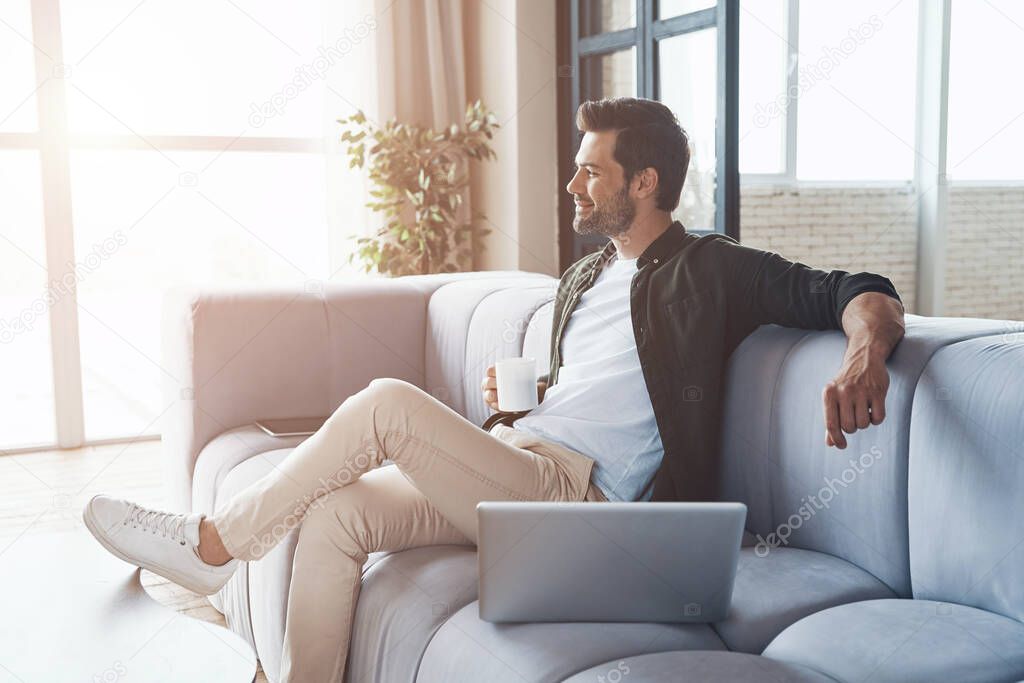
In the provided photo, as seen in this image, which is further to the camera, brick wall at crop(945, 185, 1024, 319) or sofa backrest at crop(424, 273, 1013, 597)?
brick wall at crop(945, 185, 1024, 319)

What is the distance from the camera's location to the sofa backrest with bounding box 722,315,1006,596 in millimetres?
1442

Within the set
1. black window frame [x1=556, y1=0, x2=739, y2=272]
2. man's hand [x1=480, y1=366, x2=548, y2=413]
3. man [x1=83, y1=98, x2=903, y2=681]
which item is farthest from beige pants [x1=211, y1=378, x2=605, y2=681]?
black window frame [x1=556, y1=0, x2=739, y2=272]

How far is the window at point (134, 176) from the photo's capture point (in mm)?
4023

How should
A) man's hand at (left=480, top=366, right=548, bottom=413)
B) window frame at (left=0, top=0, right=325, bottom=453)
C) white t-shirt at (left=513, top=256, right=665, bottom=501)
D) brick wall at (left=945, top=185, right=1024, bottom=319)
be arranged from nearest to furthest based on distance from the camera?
1. white t-shirt at (left=513, top=256, right=665, bottom=501)
2. man's hand at (left=480, top=366, right=548, bottom=413)
3. window frame at (left=0, top=0, right=325, bottom=453)
4. brick wall at (left=945, top=185, right=1024, bottom=319)

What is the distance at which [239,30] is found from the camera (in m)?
4.30

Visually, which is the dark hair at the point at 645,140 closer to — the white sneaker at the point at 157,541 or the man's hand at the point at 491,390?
the man's hand at the point at 491,390

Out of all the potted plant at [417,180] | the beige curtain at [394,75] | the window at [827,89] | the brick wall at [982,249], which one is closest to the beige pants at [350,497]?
the potted plant at [417,180]

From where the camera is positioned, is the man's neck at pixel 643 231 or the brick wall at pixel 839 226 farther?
the brick wall at pixel 839 226

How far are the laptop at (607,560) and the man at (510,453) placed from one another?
12.8 inches

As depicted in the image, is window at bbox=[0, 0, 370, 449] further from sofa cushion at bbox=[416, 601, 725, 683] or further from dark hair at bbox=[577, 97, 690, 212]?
sofa cushion at bbox=[416, 601, 725, 683]

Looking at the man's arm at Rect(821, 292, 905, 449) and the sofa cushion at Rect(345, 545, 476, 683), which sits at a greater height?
the man's arm at Rect(821, 292, 905, 449)

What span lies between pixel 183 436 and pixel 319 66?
2.24 m

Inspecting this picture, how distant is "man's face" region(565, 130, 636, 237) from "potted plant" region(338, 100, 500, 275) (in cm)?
206

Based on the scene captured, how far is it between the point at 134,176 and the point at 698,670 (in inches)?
149
